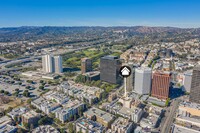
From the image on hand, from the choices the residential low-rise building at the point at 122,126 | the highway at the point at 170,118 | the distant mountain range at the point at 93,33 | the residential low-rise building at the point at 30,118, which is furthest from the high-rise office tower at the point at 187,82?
the distant mountain range at the point at 93,33

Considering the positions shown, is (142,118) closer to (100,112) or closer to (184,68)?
(100,112)

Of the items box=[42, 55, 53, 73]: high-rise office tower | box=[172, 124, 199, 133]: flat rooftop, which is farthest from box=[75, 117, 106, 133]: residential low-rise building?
box=[42, 55, 53, 73]: high-rise office tower

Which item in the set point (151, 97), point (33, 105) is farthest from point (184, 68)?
point (33, 105)

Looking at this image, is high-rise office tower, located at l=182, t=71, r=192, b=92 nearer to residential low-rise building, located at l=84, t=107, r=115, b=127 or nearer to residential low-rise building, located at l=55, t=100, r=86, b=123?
residential low-rise building, located at l=84, t=107, r=115, b=127

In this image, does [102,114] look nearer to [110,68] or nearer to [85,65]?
[110,68]

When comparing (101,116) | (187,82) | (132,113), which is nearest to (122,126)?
(132,113)

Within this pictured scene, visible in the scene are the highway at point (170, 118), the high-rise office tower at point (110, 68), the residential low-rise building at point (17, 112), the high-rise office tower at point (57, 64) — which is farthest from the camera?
the high-rise office tower at point (57, 64)

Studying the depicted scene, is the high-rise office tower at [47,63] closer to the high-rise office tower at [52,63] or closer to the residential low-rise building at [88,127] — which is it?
the high-rise office tower at [52,63]
